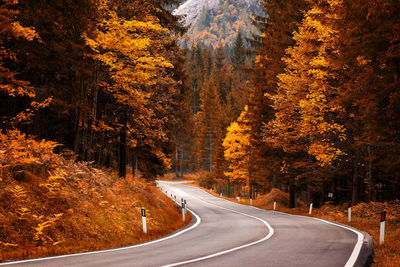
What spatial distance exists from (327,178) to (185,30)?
49.3ft

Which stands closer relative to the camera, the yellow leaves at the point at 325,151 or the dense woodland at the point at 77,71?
the dense woodland at the point at 77,71

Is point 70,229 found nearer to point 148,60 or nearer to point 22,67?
point 22,67

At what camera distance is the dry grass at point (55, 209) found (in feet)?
27.9

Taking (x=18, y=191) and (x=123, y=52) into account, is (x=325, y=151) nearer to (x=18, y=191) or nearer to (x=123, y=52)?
(x=123, y=52)

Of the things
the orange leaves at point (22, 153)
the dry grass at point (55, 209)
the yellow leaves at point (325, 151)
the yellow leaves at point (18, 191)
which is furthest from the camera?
the yellow leaves at point (325, 151)

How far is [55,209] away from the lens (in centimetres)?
996

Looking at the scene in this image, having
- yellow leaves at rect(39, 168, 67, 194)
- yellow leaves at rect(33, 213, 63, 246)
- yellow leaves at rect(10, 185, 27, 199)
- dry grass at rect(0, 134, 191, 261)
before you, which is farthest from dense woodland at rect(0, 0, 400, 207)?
yellow leaves at rect(33, 213, 63, 246)

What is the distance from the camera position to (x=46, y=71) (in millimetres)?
14586

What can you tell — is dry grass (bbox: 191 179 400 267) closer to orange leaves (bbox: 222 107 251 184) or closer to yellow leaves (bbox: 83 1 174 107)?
yellow leaves (bbox: 83 1 174 107)

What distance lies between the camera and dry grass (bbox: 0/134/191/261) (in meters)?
8.50

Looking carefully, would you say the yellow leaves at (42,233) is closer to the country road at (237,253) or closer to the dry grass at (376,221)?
the country road at (237,253)

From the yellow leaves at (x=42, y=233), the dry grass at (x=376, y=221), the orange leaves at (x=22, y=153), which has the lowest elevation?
the dry grass at (x=376, y=221)

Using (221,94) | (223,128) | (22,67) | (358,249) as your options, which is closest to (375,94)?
(358,249)

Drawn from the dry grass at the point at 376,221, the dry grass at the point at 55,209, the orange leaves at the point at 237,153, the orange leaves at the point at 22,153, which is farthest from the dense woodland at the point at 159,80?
the orange leaves at the point at 237,153
